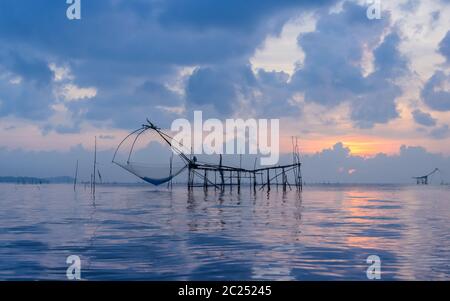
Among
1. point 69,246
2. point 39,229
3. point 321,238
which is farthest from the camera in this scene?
point 39,229

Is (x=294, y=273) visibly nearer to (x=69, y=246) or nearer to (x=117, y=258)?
(x=117, y=258)

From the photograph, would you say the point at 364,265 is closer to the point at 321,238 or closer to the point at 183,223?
the point at 321,238

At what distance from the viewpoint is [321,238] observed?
66.9 feet

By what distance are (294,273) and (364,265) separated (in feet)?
8.57

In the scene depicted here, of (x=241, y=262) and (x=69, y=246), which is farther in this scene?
(x=69, y=246)

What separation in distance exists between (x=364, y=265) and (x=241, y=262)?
A: 3.71m

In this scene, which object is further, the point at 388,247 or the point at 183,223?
the point at 183,223

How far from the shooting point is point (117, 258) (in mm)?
14969
